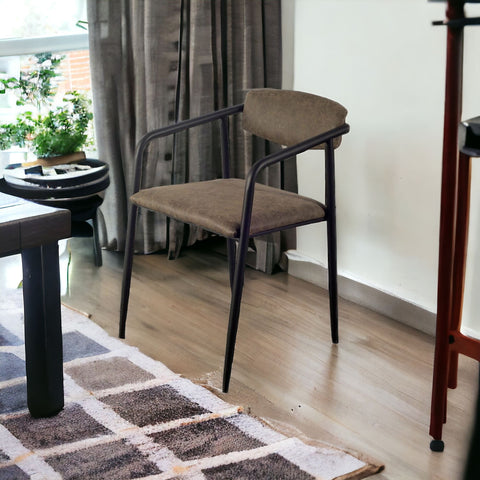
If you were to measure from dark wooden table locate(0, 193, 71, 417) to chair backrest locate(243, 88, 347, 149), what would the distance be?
2.60 feet

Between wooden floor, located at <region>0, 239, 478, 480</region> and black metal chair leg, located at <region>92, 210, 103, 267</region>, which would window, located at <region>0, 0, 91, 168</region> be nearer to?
black metal chair leg, located at <region>92, 210, 103, 267</region>

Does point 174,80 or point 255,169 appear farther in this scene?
point 174,80

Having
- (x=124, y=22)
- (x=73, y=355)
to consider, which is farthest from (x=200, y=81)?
(x=73, y=355)

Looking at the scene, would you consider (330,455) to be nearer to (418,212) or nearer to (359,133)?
(418,212)

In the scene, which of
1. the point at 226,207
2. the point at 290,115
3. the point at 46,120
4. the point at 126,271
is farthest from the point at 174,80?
the point at 226,207

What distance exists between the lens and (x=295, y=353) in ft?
6.66

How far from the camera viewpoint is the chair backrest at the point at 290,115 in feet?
6.37

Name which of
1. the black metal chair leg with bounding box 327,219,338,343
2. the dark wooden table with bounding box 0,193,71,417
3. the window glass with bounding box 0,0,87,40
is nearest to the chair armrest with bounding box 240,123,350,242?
the black metal chair leg with bounding box 327,219,338,343

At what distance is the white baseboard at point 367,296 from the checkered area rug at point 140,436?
792 mm

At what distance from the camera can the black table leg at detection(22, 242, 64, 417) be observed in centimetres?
151

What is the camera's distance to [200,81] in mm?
2748

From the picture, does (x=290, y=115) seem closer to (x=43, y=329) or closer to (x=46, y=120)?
(x=43, y=329)

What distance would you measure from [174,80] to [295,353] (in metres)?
1.32

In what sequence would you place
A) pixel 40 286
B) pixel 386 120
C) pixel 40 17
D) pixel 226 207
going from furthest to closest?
1. pixel 40 17
2. pixel 386 120
3. pixel 226 207
4. pixel 40 286
